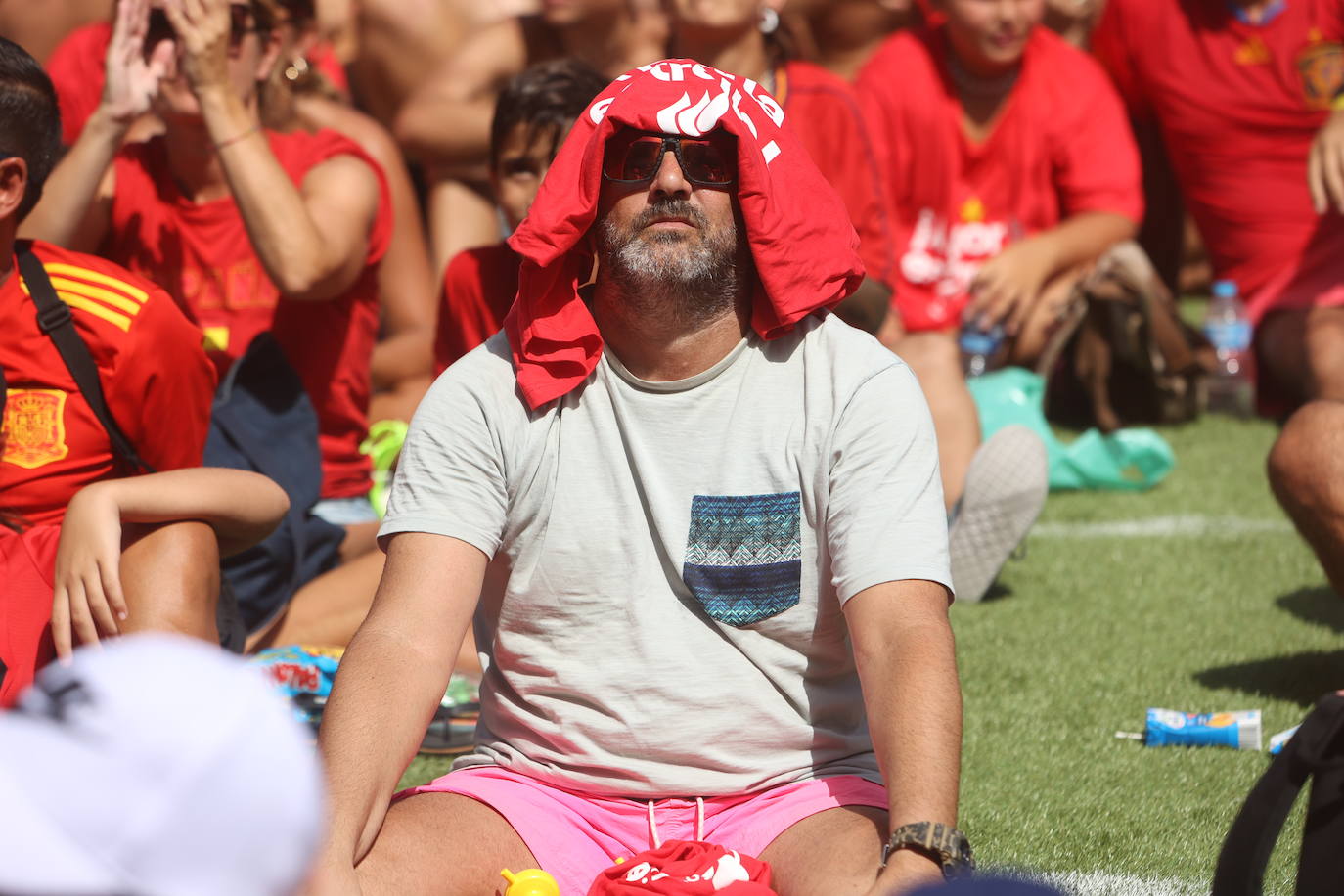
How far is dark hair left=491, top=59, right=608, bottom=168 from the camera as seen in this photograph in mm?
4191

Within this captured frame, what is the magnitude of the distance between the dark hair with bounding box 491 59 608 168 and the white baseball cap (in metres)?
3.04

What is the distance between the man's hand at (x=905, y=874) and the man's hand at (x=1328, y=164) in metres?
4.17

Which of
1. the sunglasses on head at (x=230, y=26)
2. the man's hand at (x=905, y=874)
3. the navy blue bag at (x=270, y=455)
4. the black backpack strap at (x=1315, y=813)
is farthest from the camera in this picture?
the sunglasses on head at (x=230, y=26)

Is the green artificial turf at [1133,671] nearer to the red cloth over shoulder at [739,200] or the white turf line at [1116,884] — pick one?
the white turf line at [1116,884]

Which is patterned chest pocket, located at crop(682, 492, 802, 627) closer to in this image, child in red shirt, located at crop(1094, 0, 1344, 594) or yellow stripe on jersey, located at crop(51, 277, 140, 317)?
yellow stripe on jersey, located at crop(51, 277, 140, 317)

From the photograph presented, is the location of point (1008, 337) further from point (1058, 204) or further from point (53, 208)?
point (53, 208)

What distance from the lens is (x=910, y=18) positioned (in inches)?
294

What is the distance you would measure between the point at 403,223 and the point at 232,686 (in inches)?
180

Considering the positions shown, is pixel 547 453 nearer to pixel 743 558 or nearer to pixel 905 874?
pixel 743 558

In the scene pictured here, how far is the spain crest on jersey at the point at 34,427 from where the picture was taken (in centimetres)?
333

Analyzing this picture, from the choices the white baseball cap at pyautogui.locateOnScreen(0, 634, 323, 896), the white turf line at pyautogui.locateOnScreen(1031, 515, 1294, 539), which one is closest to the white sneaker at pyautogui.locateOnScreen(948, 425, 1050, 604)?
the white turf line at pyautogui.locateOnScreen(1031, 515, 1294, 539)

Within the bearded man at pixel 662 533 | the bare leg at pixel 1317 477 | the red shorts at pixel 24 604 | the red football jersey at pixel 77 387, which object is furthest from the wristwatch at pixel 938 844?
the red football jersey at pixel 77 387

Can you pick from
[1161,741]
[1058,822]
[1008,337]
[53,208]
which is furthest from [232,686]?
[1008,337]

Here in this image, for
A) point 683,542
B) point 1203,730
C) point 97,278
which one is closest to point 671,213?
point 683,542
